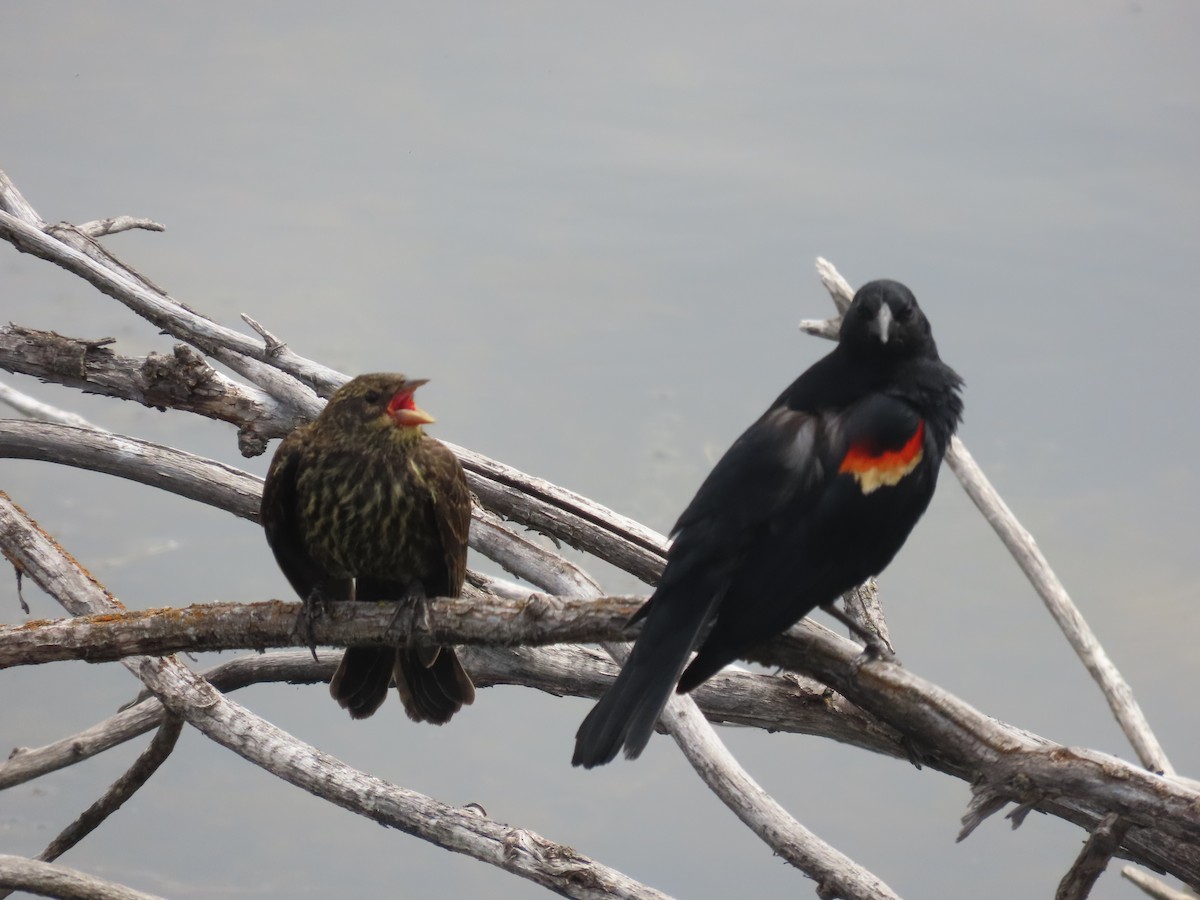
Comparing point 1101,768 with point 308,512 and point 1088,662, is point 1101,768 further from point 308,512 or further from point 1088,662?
point 1088,662

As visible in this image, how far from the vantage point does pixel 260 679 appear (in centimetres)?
409

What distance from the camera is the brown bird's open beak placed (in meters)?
2.97

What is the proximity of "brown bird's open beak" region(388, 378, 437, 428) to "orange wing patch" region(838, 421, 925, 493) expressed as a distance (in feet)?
3.07

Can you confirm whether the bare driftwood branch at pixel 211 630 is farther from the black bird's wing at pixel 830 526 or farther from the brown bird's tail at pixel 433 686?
the black bird's wing at pixel 830 526

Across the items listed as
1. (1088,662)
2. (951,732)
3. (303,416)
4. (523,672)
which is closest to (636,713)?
(951,732)

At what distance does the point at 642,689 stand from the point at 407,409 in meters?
0.97

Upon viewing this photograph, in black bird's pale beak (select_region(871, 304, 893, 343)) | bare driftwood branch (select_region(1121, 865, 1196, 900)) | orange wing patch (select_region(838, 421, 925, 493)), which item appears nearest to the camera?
orange wing patch (select_region(838, 421, 925, 493))

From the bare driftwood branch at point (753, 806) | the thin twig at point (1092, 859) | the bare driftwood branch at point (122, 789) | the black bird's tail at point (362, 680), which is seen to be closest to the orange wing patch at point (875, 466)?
the bare driftwood branch at point (753, 806)

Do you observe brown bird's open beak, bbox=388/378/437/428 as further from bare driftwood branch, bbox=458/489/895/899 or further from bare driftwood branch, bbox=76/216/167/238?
bare driftwood branch, bbox=76/216/167/238

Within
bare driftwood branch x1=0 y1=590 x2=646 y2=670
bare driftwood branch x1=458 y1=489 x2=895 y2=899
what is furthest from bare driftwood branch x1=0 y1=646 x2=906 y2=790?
bare driftwood branch x1=0 y1=590 x2=646 y2=670

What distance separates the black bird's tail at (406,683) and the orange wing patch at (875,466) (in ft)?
3.75

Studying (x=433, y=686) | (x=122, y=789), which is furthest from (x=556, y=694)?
(x=122, y=789)

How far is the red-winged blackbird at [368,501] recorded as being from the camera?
2.93 metres

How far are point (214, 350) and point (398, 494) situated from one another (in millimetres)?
1304
